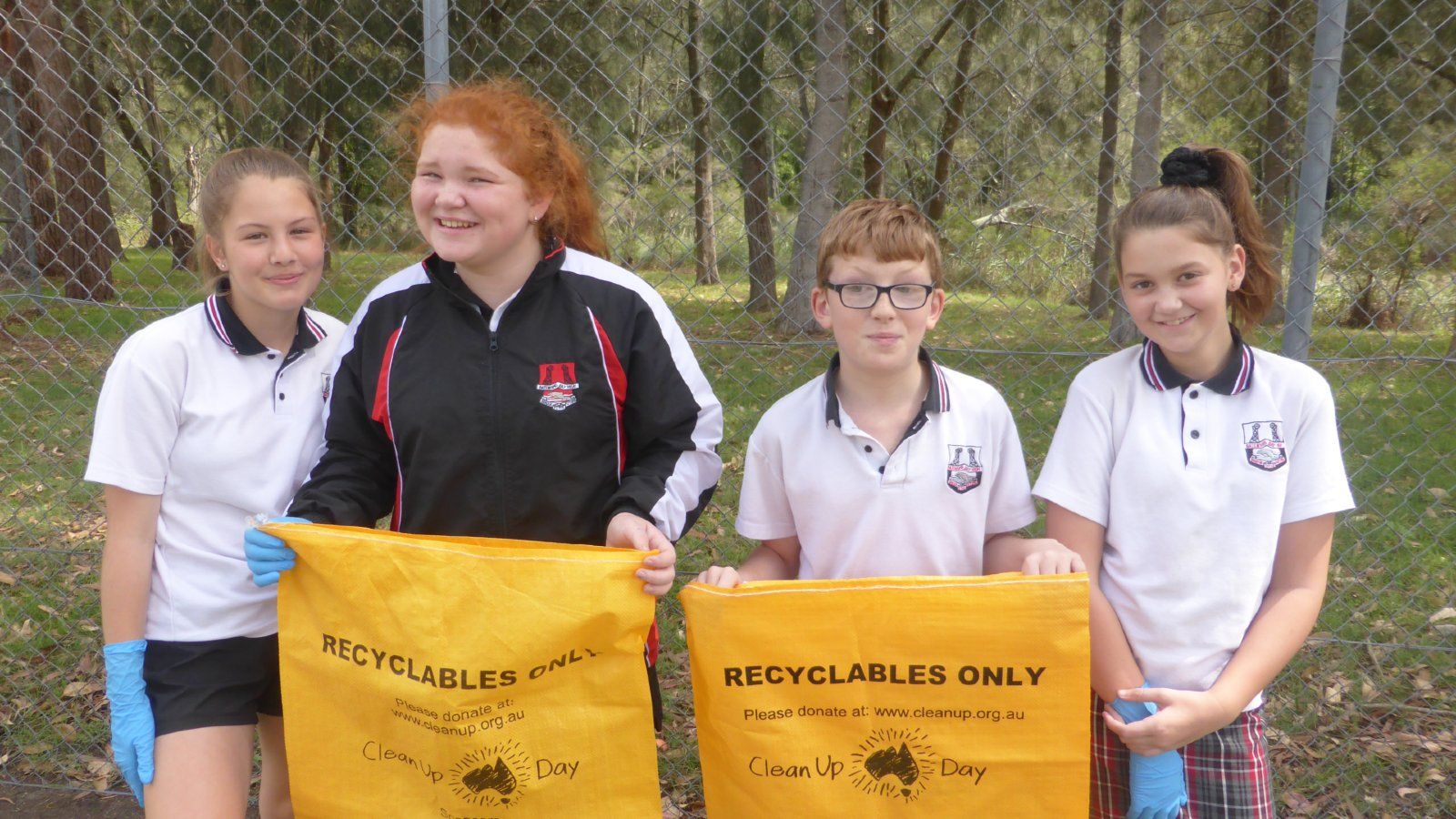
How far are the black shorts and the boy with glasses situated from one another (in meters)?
1.05

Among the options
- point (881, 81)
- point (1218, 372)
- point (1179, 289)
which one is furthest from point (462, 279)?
point (881, 81)

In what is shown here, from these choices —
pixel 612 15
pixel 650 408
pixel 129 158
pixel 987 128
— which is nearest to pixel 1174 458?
pixel 650 408

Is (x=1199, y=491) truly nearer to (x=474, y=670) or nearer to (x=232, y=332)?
(x=474, y=670)

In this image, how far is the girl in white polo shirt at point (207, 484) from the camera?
213cm

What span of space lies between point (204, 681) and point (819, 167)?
3285mm

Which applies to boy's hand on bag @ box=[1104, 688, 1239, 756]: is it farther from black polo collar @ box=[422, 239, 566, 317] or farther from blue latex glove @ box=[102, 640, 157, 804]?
blue latex glove @ box=[102, 640, 157, 804]

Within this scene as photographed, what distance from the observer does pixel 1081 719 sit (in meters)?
1.88

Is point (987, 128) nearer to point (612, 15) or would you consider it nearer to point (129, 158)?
point (612, 15)

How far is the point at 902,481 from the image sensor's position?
2.01 m

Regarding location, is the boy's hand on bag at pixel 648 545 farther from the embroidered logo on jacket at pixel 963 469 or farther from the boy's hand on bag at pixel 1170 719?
the boy's hand on bag at pixel 1170 719

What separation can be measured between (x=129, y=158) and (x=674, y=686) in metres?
19.6

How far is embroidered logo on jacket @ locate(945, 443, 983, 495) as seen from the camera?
2.02 meters

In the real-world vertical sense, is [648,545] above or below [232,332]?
below

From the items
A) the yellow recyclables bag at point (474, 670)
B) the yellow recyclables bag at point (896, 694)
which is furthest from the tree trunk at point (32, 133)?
the yellow recyclables bag at point (896, 694)
